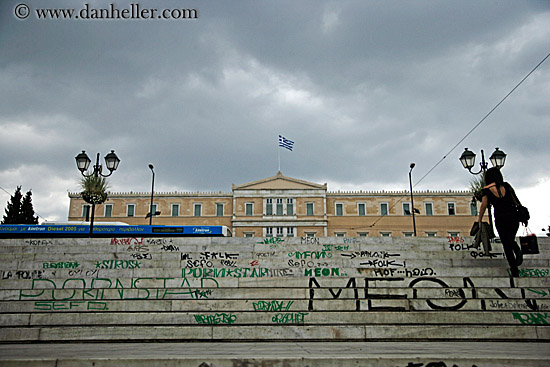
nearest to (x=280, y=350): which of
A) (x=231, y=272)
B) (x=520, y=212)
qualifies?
(x=231, y=272)

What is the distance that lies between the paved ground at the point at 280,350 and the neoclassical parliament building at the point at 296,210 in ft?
146

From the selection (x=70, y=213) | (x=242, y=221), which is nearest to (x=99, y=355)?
(x=242, y=221)

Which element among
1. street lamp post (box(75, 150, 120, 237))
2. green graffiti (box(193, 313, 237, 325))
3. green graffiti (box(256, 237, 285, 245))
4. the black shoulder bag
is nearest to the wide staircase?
green graffiti (box(193, 313, 237, 325))

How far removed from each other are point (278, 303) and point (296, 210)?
145 ft

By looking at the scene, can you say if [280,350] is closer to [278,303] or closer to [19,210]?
[278,303]

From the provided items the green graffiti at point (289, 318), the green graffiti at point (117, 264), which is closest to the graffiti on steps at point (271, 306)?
the green graffiti at point (289, 318)

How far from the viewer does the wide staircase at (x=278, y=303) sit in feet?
20.6

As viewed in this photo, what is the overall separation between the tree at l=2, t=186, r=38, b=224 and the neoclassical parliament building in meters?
4.94

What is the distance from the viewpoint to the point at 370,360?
479cm

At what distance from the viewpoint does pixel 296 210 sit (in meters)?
51.5

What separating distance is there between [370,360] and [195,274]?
5.21 m

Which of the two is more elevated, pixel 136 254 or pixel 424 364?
pixel 136 254

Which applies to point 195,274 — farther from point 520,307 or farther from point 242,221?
point 242,221

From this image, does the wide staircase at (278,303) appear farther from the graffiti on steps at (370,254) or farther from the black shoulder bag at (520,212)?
the black shoulder bag at (520,212)
